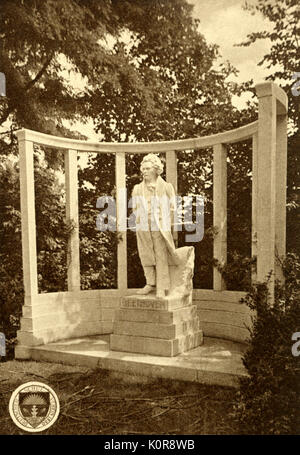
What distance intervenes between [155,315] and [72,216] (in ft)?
8.32

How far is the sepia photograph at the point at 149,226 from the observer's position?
4.52 m

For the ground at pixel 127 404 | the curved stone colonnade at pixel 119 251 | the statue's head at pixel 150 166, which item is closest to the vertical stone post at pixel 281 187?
the curved stone colonnade at pixel 119 251

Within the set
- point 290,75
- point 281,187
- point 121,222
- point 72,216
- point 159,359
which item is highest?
point 290,75

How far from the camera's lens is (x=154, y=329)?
643cm

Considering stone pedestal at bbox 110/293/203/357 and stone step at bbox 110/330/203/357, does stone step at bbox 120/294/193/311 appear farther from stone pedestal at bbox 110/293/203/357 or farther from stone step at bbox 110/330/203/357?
stone step at bbox 110/330/203/357

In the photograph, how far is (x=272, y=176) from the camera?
5.57 metres

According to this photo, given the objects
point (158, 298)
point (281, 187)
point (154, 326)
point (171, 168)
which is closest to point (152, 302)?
point (158, 298)

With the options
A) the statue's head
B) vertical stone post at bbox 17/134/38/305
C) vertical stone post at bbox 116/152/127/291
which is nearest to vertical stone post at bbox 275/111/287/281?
the statue's head

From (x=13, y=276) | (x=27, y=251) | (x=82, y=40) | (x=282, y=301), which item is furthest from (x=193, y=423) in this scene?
(x=82, y=40)

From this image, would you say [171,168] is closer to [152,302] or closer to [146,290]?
[146,290]

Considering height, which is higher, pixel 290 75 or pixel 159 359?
pixel 290 75

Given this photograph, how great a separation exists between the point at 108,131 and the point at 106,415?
24.2 ft

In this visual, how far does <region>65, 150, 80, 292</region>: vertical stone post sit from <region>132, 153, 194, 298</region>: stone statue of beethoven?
1.48 metres
